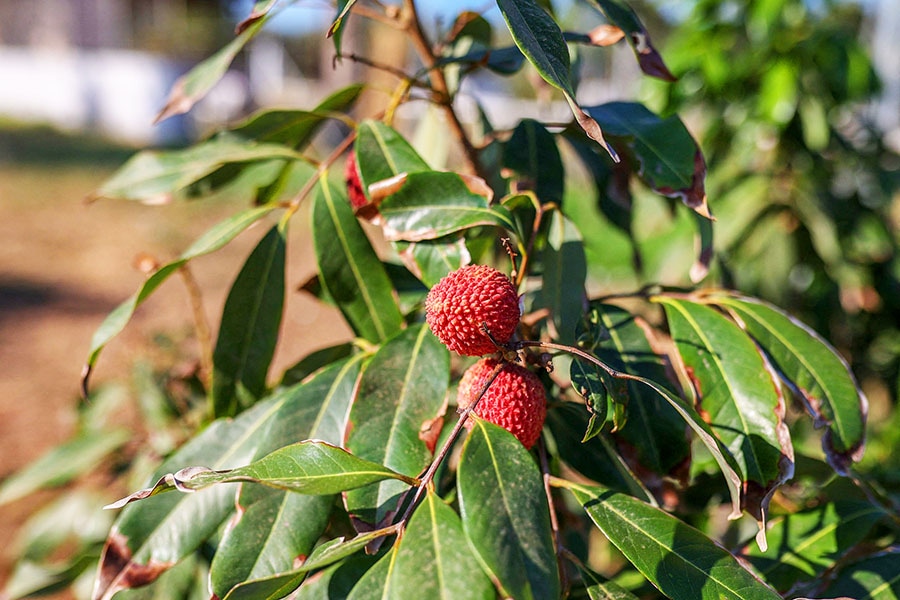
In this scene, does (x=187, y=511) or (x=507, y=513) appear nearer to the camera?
(x=507, y=513)

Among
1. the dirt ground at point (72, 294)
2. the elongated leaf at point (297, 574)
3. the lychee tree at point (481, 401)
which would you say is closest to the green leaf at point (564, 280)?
the lychee tree at point (481, 401)

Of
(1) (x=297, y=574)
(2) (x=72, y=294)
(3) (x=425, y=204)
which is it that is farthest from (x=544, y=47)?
(2) (x=72, y=294)

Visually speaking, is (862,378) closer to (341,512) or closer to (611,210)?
(611,210)

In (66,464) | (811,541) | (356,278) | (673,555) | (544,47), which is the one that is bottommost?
(66,464)

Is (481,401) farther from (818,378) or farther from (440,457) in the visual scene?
(818,378)

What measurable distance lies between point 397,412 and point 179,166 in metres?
0.37

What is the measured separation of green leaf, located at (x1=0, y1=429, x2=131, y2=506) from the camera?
3.61ft

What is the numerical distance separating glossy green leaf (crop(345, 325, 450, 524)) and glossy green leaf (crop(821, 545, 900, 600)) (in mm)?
353

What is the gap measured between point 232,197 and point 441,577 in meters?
6.06

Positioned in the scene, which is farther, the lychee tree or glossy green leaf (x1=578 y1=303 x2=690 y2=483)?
glossy green leaf (x1=578 y1=303 x2=690 y2=483)

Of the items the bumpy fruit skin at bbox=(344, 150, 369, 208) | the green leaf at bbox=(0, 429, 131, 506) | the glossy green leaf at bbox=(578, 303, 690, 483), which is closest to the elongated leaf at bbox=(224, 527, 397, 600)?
the glossy green leaf at bbox=(578, 303, 690, 483)

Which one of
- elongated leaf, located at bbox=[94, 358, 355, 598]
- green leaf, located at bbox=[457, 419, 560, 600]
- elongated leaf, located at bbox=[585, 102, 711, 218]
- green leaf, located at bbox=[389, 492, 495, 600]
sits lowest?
elongated leaf, located at bbox=[94, 358, 355, 598]

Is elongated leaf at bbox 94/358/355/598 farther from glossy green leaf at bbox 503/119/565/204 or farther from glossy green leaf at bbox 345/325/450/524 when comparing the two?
glossy green leaf at bbox 503/119/565/204

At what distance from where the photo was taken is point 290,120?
80 centimetres
